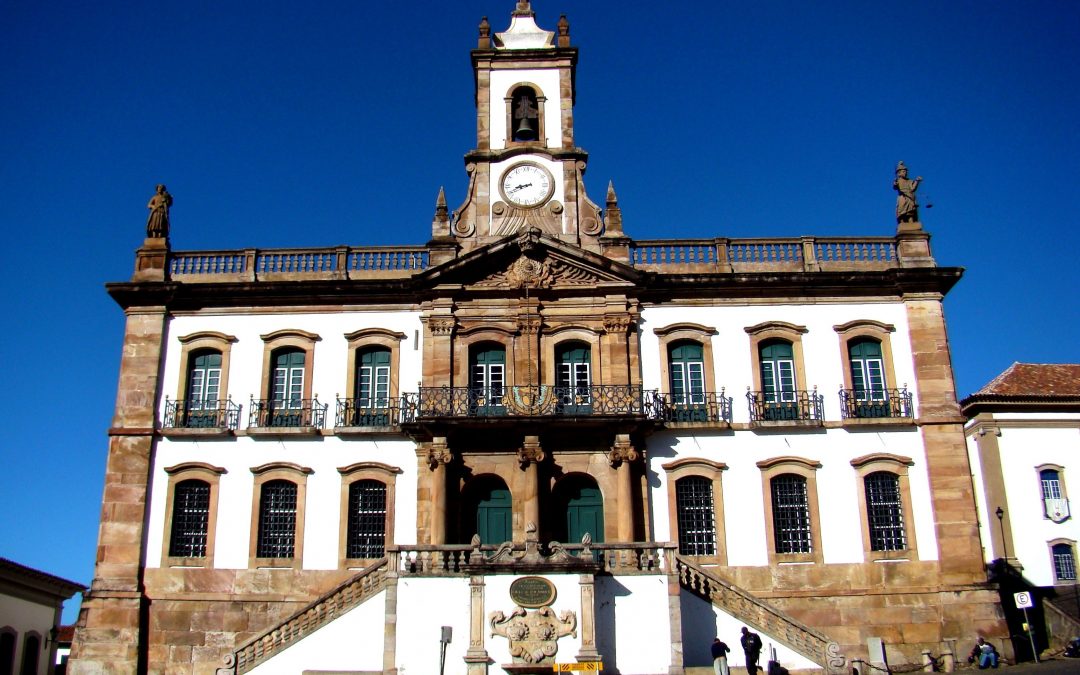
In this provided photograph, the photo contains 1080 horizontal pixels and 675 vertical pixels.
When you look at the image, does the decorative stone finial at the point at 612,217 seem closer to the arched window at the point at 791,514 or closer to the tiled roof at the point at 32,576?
the arched window at the point at 791,514

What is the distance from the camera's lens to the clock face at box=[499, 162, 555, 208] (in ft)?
93.1

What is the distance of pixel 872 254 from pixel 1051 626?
10402 millimetres

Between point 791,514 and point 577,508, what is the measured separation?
5.31 m

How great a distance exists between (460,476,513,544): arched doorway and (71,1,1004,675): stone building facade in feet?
0.19

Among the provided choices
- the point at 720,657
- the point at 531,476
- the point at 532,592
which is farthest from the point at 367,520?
the point at 720,657

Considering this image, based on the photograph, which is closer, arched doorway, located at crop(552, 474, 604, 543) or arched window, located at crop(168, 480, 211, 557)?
arched doorway, located at crop(552, 474, 604, 543)

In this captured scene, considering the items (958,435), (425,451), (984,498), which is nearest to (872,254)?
(958,435)

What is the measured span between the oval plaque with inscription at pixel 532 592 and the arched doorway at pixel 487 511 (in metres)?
4.05

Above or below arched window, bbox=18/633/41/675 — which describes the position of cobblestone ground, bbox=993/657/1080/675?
below

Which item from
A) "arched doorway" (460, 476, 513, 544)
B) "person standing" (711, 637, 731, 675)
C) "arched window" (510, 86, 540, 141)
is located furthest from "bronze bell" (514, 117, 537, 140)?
"person standing" (711, 637, 731, 675)

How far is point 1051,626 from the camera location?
1014 inches

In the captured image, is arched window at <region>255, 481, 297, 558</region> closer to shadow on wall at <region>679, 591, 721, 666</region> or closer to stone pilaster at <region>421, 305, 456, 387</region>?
stone pilaster at <region>421, 305, 456, 387</region>

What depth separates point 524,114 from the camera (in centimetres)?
2955

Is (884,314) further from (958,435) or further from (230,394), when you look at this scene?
(230,394)
